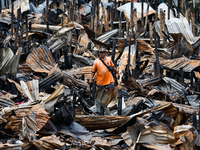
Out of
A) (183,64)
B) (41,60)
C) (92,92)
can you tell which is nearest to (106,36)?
(41,60)

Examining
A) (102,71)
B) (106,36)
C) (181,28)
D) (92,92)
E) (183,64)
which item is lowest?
(92,92)

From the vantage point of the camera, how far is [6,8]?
63.6 feet

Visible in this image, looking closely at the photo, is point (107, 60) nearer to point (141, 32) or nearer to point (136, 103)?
point (136, 103)

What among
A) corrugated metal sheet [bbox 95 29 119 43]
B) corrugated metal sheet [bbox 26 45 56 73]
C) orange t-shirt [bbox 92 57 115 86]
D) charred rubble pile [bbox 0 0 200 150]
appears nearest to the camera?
charred rubble pile [bbox 0 0 200 150]

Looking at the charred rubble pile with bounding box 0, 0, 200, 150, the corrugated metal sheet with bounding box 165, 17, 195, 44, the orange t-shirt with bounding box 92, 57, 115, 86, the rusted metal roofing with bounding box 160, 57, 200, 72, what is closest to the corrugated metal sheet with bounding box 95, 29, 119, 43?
the charred rubble pile with bounding box 0, 0, 200, 150

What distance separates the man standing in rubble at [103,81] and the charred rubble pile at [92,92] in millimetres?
71

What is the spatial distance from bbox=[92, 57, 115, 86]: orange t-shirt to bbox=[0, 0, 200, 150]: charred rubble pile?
0.23 m

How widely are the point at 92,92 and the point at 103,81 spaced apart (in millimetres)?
401

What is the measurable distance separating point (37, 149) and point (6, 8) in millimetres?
15635

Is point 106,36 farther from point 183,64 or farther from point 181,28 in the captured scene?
point 183,64

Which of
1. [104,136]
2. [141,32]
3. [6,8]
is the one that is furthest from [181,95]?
→ [6,8]

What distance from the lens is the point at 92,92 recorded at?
7.98 m

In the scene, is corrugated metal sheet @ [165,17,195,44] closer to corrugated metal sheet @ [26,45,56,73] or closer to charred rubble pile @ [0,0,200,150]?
charred rubble pile @ [0,0,200,150]

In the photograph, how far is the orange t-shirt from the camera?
7727 millimetres
